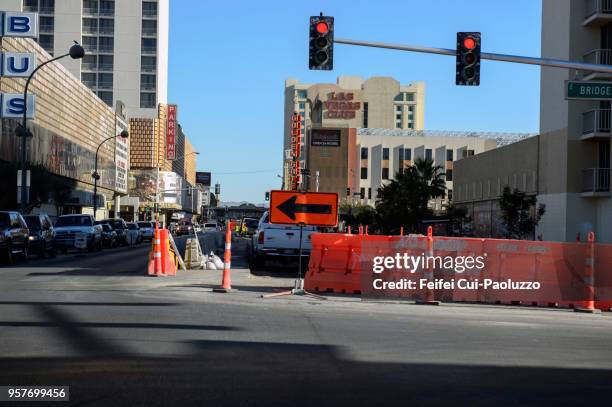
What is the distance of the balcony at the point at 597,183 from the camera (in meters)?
37.6

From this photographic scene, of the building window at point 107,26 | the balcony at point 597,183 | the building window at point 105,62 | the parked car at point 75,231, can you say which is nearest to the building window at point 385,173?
the building window at point 105,62

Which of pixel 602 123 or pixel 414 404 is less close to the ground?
pixel 602 123

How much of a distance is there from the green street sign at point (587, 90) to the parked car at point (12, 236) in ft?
59.5

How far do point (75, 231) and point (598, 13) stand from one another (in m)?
26.8

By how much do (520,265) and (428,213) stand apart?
48.1 m

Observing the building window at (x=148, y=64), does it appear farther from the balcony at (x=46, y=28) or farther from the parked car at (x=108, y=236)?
the parked car at (x=108, y=236)

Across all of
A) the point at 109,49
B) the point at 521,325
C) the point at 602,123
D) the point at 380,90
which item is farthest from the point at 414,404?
the point at 380,90

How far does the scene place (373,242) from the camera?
16.5m

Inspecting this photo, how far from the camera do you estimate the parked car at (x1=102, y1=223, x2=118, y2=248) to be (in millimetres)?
44281

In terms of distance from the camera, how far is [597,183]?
3791 centimetres

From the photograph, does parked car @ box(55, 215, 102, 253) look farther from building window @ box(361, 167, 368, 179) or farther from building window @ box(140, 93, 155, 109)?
building window @ box(361, 167, 368, 179)

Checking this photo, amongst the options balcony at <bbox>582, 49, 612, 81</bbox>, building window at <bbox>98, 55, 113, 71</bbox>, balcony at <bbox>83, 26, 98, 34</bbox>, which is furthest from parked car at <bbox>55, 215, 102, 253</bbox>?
building window at <bbox>98, 55, 113, 71</bbox>

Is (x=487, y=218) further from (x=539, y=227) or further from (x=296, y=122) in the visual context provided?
(x=296, y=122)

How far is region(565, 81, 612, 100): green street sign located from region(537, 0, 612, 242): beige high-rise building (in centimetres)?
1826
